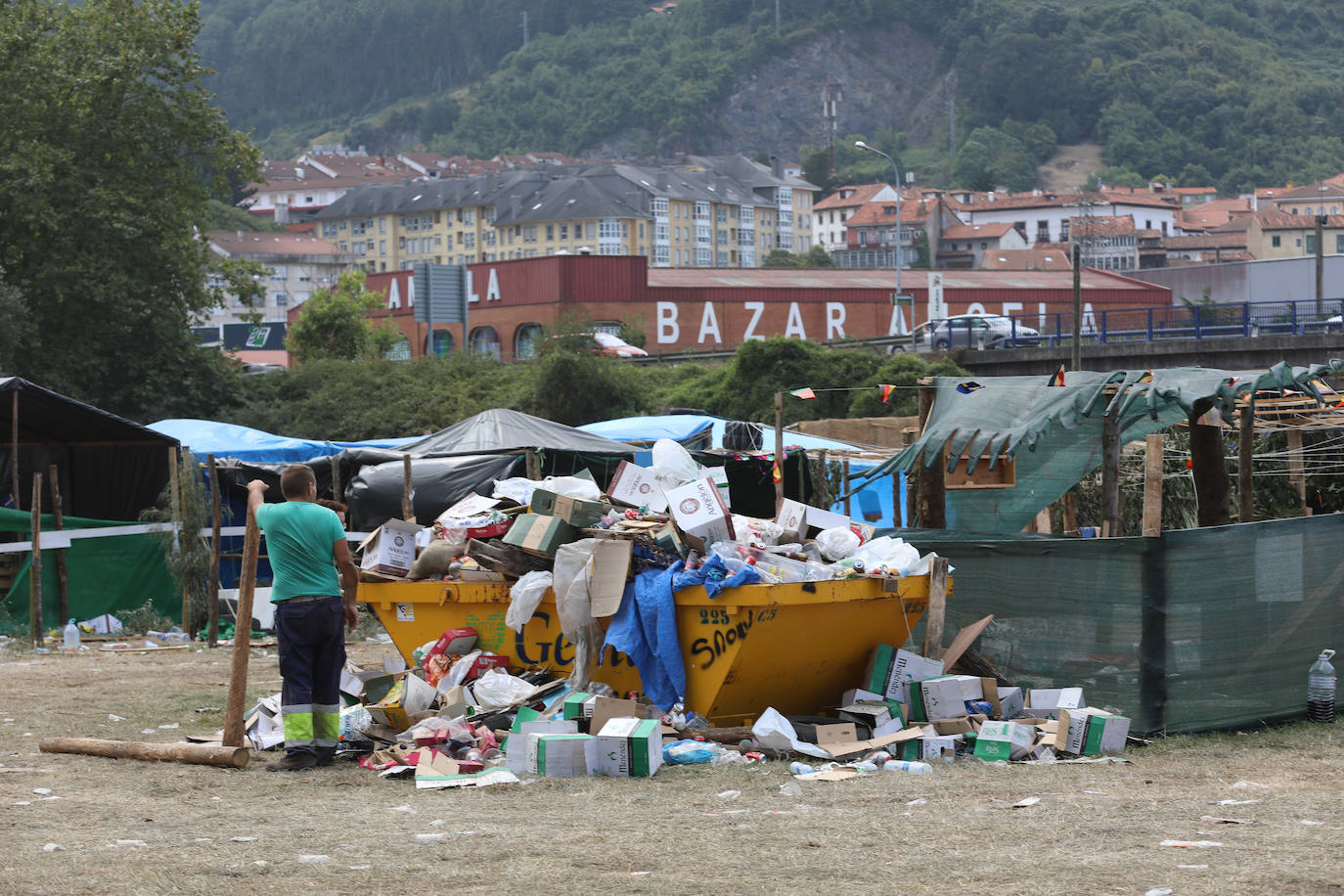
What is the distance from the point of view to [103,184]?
33844 mm

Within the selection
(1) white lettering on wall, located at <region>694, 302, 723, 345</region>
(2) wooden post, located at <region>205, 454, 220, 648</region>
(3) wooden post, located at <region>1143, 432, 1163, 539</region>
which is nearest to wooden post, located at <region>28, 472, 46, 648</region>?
(2) wooden post, located at <region>205, 454, 220, 648</region>

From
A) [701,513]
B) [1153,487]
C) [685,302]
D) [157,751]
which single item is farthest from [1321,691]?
[685,302]

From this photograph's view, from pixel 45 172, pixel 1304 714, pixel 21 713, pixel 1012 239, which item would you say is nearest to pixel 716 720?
pixel 1304 714

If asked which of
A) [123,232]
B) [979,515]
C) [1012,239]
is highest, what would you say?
[1012,239]

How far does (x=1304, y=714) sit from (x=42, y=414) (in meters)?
15.2

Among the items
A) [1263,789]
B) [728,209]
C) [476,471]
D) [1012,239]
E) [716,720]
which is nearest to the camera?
[1263,789]

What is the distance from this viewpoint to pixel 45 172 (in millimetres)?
32188

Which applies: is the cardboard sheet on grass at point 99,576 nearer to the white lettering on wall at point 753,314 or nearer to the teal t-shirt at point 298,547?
the teal t-shirt at point 298,547

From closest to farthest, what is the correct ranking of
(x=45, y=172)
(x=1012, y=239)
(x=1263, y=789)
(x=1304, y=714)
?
(x=1263, y=789), (x=1304, y=714), (x=45, y=172), (x=1012, y=239)

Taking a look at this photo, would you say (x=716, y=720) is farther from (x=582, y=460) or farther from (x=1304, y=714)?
(x=582, y=460)

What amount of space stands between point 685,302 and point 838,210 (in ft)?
362

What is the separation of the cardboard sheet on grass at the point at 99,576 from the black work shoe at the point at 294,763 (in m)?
9.80

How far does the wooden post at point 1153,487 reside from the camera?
923 cm

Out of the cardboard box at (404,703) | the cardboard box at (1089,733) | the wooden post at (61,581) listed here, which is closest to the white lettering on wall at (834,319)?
the wooden post at (61,581)
